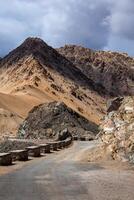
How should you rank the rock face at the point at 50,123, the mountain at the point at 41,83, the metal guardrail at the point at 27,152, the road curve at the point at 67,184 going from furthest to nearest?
the mountain at the point at 41,83 < the rock face at the point at 50,123 < the metal guardrail at the point at 27,152 < the road curve at the point at 67,184

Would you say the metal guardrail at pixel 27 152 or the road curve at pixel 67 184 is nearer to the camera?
the road curve at pixel 67 184

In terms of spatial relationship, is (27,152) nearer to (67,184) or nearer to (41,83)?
(67,184)

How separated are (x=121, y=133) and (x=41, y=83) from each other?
116m

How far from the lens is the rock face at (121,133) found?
33.4m

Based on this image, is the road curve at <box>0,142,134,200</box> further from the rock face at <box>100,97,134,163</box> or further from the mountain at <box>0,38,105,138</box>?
the mountain at <box>0,38,105,138</box>

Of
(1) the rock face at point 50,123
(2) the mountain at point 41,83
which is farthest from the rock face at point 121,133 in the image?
(2) the mountain at point 41,83

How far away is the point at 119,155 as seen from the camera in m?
33.8

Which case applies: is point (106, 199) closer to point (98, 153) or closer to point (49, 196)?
point (49, 196)

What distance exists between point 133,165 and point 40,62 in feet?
436

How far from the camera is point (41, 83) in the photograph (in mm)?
151000

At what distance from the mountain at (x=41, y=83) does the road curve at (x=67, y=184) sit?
97.7 m

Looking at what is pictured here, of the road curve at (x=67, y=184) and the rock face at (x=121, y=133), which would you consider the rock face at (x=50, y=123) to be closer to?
the rock face at (x=121, y=133)

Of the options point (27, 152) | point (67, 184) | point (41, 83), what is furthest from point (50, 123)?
point (41, 83)

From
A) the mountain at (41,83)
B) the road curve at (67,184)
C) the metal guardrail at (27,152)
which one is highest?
the mountain at (41,83)
